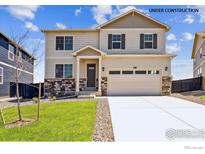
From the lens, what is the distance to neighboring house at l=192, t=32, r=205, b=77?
72.0 ft

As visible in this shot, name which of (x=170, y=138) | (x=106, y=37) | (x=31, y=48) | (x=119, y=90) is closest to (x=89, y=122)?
(x=170, y=138)

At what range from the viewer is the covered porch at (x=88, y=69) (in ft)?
56.0

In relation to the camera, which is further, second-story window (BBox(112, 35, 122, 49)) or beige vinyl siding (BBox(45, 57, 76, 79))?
second-story window (BBox(112, 35, 122, 49))

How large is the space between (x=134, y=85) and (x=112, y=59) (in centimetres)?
246

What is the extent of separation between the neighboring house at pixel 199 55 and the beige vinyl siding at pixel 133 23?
6.29 metres

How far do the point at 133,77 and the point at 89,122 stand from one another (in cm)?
1034

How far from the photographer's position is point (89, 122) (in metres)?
7.18

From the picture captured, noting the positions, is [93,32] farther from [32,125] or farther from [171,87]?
[32,125]

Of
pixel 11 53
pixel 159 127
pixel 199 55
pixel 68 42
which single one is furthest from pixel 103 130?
pixel 199 55

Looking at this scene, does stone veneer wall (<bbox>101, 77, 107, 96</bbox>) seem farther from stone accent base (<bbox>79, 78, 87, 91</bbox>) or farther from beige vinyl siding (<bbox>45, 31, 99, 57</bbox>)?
beige vinyl siding (<bbox>45, 31, 99, 57</bbox>)

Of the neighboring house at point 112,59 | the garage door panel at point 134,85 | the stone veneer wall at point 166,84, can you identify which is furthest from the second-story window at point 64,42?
the stone veneer wall at point 166,84

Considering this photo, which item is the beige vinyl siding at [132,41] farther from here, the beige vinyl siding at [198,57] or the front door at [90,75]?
the beige vinyl siding at [198,57]

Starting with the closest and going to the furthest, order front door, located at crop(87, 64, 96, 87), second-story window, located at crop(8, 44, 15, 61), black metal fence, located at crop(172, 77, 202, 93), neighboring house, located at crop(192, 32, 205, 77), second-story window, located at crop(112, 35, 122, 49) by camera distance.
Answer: front door, located at crop(87, 64, 96, 87) < second-story window, located at crop(112, 35, 122, 49) < black metal fence, located at crop(172, 77, 202, 93) < second-story window, located at crop(8, 44, 15, 61) < neighboring house, located at crop(192, 32, 205, 77)

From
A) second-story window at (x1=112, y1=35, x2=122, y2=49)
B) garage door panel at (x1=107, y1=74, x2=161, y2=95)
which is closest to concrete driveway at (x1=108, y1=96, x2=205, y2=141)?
garage door panel at (x1=107, y1=74, x2=161, y2=95)
